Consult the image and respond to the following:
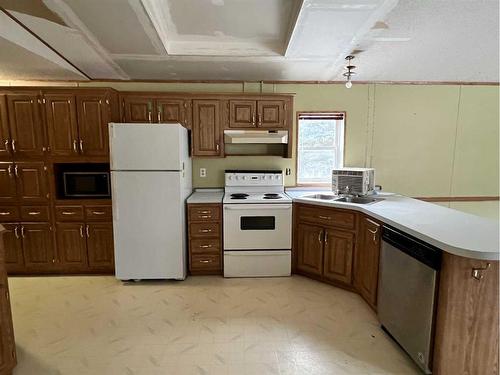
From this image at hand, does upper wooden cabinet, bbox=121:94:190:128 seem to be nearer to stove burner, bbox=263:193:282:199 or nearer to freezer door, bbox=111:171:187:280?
freezer door, bbox=111:171:187:280

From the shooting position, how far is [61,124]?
120 inches

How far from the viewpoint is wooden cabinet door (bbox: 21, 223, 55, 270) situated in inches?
124

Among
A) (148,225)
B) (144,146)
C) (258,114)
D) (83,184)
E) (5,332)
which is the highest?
(258,114)

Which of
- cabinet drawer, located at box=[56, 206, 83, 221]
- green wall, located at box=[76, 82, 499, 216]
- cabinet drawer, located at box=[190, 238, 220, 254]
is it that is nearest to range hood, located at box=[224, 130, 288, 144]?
green wall, located at box=[76, 82, 499, 216]

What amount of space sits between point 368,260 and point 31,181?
3.66 metres

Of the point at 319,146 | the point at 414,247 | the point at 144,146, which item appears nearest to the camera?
the point at 414,247

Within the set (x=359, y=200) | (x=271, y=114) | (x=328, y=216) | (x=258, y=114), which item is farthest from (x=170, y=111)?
(x=359, y=200)

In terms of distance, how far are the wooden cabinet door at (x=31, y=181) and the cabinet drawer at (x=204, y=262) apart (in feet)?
5.93

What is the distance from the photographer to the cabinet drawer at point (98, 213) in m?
3.15

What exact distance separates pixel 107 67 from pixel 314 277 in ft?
11.0

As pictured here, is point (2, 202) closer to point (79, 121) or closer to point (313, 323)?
point (79, 121)

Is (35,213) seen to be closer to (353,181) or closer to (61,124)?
(61,124)

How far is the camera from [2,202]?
309 centimetres

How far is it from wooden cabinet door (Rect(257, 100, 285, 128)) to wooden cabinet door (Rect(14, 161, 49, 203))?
8.33 ft
